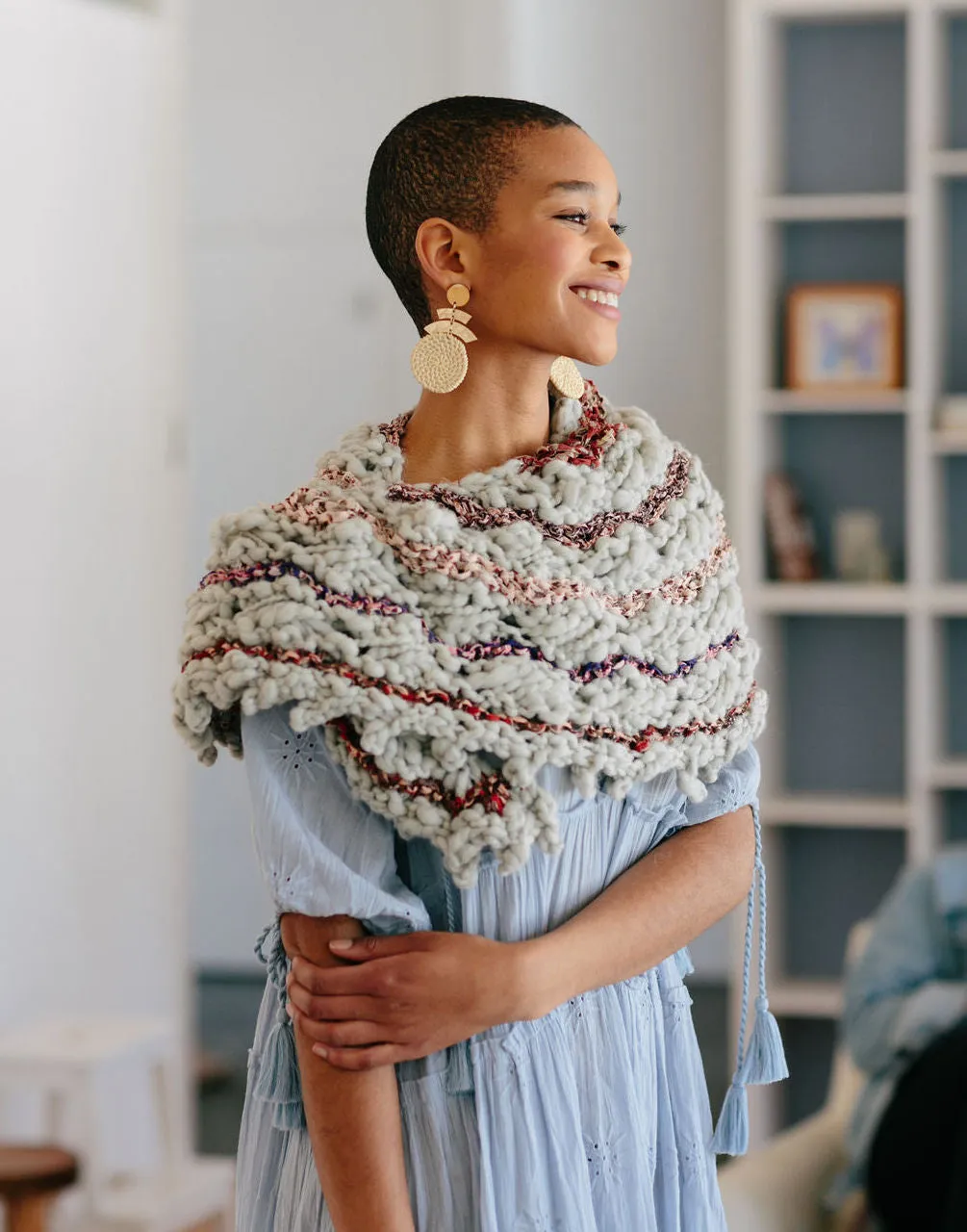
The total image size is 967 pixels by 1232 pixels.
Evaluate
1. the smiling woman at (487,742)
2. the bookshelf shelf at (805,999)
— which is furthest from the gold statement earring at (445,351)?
the bookshelf shelf at (805,999)

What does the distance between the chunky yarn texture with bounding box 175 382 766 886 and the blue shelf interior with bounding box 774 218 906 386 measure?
2.67m

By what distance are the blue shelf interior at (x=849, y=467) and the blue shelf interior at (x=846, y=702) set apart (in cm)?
14

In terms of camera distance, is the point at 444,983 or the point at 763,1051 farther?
the point at 763,1051

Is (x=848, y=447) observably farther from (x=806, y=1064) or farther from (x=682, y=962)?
(x=682, y=962)

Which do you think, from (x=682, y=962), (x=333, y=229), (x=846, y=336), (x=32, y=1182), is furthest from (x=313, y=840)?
(x=333, y=229)

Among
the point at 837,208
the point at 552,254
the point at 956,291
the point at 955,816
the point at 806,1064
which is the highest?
the point at 837,208

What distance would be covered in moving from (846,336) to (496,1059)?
9.05 ft

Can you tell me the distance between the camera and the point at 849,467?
12.2 ft

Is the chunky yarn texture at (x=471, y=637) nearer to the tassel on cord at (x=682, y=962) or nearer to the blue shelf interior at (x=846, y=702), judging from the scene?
the tassel on cord at (x=682, y=962)

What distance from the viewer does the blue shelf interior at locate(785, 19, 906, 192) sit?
3.65 m

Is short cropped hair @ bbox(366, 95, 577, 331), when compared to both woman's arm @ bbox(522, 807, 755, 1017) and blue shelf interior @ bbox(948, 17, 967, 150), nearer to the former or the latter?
woman's arm @ bbox(522, 807, 755, 1017)

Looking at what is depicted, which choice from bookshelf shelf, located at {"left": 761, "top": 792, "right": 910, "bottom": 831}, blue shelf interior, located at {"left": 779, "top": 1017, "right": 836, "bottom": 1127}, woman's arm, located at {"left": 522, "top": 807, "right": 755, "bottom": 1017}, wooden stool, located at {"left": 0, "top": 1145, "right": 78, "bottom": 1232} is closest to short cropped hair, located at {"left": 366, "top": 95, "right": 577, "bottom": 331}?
woman's arm, located at {"left": 522, "top": 807, "right": 755, "bottom": 1017}

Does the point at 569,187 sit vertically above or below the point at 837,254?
below

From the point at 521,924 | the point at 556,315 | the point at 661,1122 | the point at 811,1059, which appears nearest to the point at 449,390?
the point at 556,315
